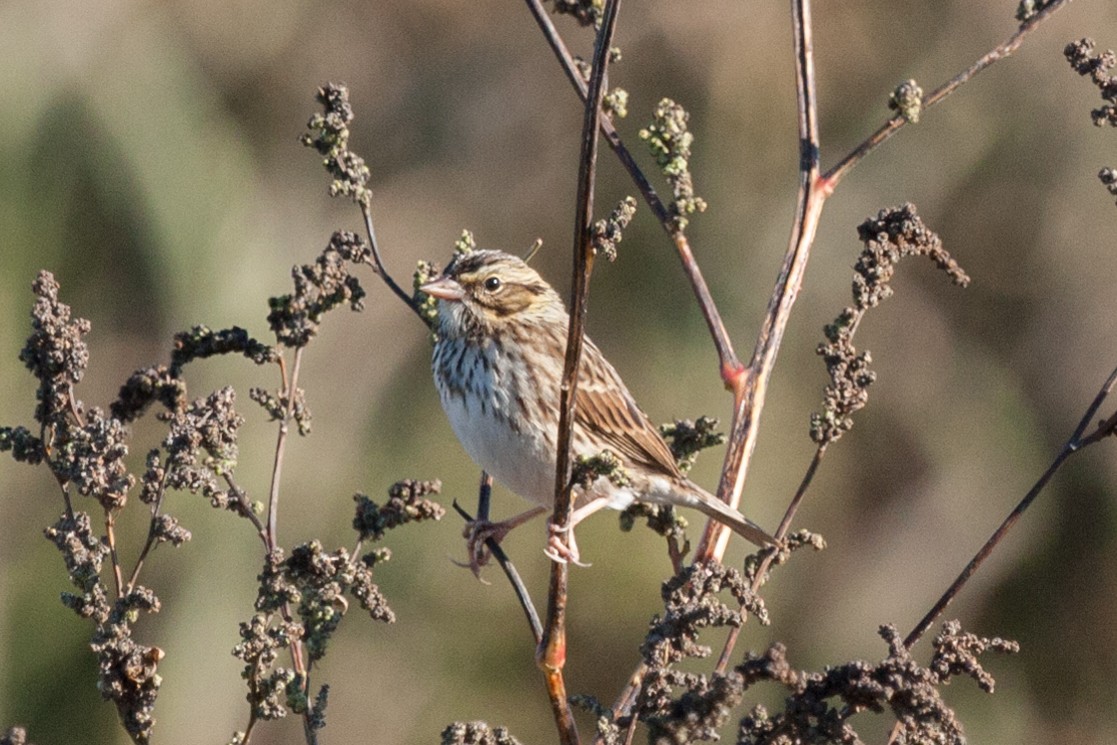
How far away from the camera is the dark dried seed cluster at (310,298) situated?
248 cm

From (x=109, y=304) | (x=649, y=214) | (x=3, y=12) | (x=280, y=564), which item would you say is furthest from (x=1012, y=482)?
(x=280, y=564)

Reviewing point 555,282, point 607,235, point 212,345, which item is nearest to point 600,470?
point 607,235

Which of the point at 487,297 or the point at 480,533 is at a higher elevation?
the point at 487,297

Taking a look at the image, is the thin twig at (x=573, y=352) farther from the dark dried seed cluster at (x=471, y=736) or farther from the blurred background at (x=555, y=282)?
the blurred background at (x=555, y=282)

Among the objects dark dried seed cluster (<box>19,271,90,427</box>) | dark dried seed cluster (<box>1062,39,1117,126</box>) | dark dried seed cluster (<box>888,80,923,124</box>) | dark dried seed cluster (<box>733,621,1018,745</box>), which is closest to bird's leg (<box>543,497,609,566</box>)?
dark dried seed cluster (<box>733,621,1018,745</box>)

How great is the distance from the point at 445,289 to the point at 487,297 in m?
0.31

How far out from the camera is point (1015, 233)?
6609 millimetres

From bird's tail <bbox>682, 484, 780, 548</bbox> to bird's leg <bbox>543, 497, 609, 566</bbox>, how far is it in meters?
0.18

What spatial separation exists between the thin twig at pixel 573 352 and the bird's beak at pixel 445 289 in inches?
39.5

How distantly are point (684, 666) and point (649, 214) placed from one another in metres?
1.66

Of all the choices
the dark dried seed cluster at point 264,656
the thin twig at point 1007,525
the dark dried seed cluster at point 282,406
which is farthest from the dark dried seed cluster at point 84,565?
the thin twig at point 1007,525

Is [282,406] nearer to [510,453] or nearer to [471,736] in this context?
[471,736]

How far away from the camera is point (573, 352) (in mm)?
2084

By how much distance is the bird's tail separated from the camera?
2.58m
